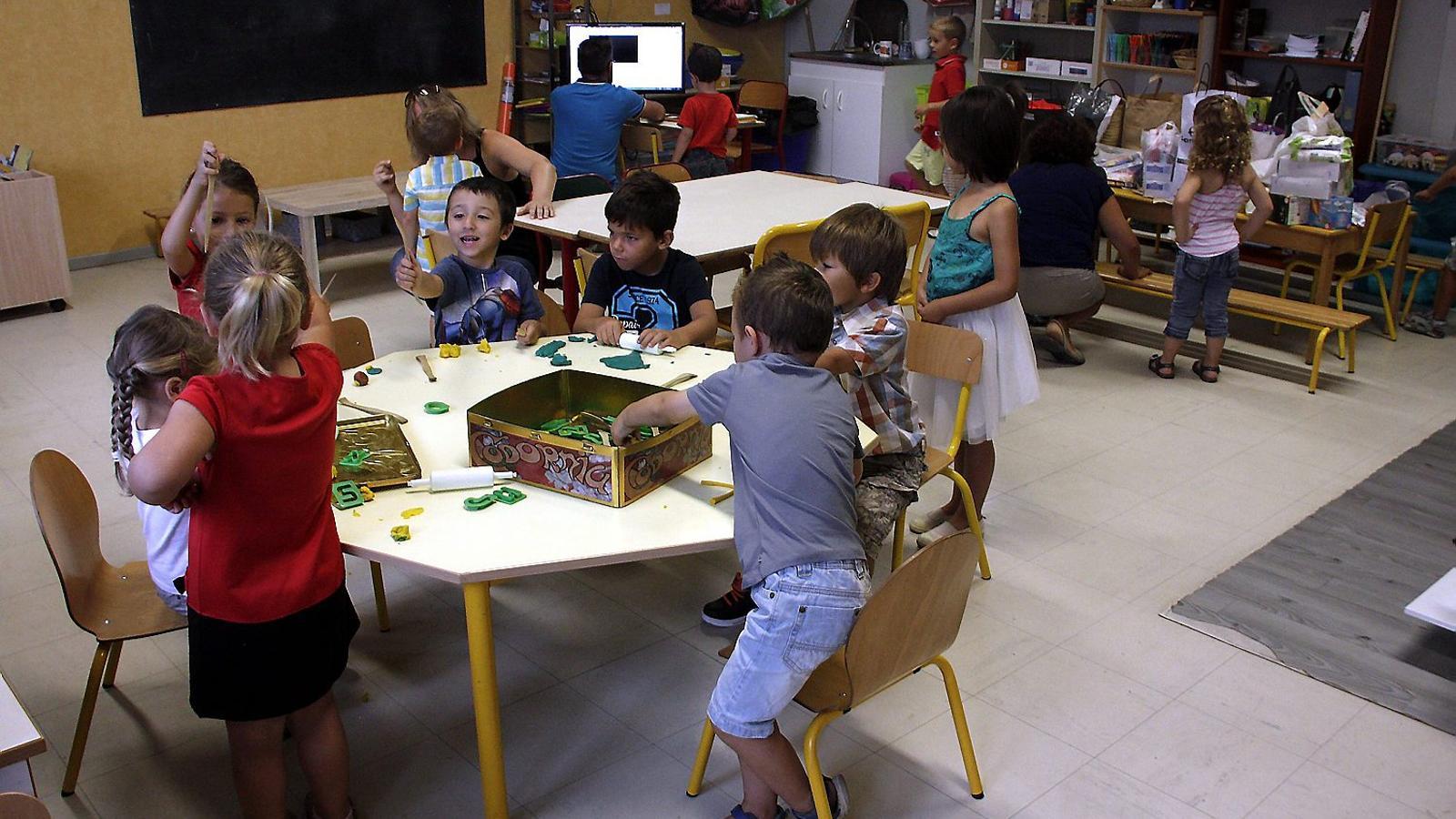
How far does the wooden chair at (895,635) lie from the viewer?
2.03 metres

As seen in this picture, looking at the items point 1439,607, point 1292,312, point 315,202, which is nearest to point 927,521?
point 1439,607

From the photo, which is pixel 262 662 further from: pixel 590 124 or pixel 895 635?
pixel 590 124

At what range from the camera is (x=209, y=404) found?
1.90 metres

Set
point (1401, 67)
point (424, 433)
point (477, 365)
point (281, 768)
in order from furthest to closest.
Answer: point (1401, 67)
point (477, 365)
point (424, 433)
point (281, 768)

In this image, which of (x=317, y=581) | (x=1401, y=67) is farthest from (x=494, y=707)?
(x=1401, y=67)

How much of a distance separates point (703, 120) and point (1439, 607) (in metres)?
4.91

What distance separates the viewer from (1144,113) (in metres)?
6.84

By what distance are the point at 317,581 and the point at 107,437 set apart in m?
2.66

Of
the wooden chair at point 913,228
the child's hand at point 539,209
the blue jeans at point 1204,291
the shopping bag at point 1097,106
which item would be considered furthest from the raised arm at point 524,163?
the shopping bag at point 1097,106

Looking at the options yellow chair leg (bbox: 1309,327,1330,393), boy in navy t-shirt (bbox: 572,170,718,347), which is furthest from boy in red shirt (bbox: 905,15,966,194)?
boy in navy t-shirt (bbox: 572,170,718,347)

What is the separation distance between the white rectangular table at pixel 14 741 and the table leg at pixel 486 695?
67 cm

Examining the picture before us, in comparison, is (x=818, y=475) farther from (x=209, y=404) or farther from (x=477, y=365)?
(x=477, y=365)

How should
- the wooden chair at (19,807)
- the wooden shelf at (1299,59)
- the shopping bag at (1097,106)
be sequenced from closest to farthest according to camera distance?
1. the wooden chair at (19,807)
2. the wooden shelf at (1299,59)
3. the shopping bag at (1097,106)

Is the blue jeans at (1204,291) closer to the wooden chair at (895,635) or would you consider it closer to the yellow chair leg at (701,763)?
the wooden chair at (895,635)
